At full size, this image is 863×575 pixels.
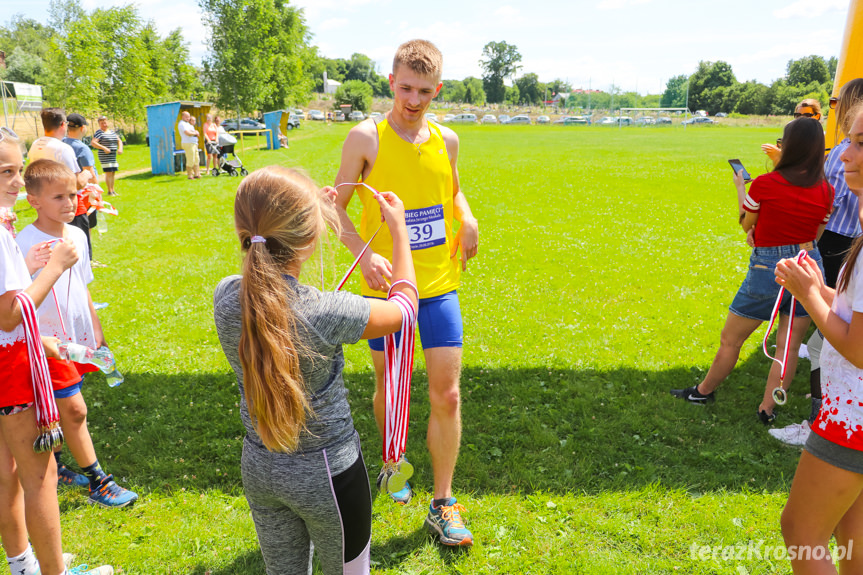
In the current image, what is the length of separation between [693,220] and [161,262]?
34.5 ft

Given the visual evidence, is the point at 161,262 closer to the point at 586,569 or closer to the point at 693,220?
the point at 586,569

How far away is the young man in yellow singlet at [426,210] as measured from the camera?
3.08m

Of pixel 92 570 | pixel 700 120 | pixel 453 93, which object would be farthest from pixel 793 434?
pixel 453 93

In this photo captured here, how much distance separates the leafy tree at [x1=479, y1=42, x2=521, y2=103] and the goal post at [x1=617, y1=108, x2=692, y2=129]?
55.2 metres

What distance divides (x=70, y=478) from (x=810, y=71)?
387ft

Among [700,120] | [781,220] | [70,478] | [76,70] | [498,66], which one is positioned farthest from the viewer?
[498,66]

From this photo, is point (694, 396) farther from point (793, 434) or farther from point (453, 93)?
point (453, 93)

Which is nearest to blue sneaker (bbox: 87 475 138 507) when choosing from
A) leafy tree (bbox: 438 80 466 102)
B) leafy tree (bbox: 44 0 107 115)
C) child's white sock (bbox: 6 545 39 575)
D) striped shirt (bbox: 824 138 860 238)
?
child's white sock (bbox: 6 545 39 575)

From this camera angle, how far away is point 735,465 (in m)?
3.85

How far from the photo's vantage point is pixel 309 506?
1856 millimetres

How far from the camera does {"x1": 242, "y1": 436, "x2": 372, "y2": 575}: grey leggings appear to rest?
1849mm

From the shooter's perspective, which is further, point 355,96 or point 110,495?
point 355,96

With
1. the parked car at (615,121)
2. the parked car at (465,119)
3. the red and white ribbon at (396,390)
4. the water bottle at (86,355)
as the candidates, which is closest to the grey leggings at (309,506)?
the red and white ribbon at (396,390)

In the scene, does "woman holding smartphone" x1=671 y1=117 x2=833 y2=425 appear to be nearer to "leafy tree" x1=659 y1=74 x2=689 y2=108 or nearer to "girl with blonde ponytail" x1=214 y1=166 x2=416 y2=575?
"girl with blonde ponytail" x1=214 y1=166 x2=416 y2=575
